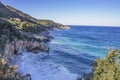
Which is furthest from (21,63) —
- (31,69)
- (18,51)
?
(18,51)

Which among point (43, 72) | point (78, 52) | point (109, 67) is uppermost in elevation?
point (109, 67)

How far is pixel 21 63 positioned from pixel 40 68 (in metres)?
3.41

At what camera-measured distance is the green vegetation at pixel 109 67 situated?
1647 cm

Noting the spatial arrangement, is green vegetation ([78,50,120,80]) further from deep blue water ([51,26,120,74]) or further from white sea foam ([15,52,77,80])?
white sea foam ([15,52,77,80])

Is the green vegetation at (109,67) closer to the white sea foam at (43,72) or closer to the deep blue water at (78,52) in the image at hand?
the deep blue water at (78,52)

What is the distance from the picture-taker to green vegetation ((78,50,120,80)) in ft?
54.0

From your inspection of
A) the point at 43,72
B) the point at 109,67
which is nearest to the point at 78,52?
the point at 43,72

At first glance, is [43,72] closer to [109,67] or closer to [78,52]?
[109,67]

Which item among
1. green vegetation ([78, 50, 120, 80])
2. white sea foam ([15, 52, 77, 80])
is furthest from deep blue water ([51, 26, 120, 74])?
white sea foam ([15, 52, 77, 80])

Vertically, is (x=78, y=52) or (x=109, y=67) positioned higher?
(x=109, y=67)

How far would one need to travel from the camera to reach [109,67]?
56.3 ft

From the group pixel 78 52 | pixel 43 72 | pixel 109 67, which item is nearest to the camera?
pixel 109 67

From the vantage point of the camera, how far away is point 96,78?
1797 cm

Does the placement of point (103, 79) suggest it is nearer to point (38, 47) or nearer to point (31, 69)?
point (31, 69)
